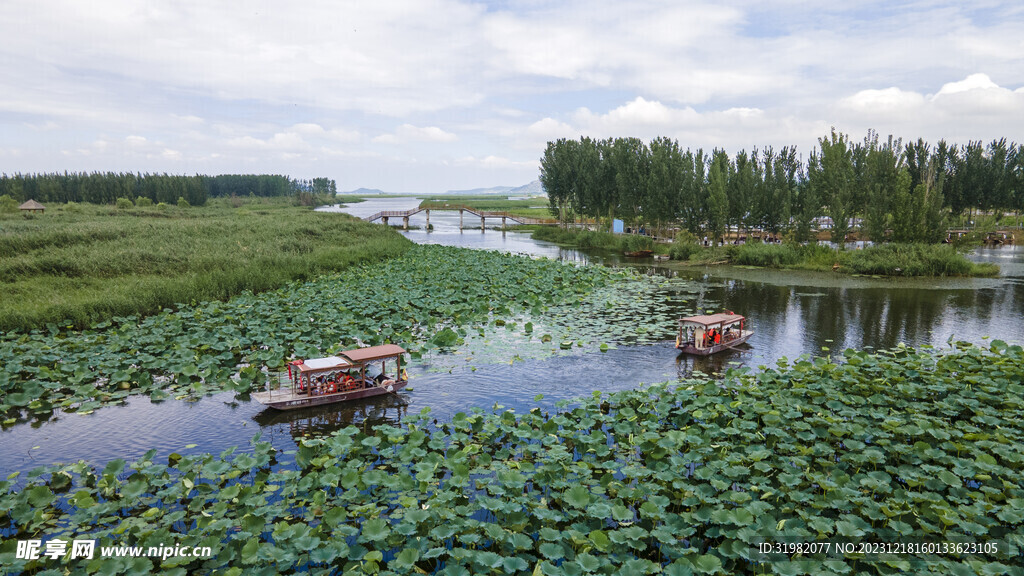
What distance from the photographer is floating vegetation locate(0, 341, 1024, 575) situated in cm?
619

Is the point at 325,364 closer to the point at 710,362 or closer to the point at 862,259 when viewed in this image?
the point at 710,362

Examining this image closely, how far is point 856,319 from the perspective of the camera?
71.3 ft

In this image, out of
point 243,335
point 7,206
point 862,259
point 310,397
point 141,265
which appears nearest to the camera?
point 310,397

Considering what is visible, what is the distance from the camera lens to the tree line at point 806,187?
3819 centimetres

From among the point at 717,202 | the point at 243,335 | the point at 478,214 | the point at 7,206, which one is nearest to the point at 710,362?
the point at 243,335

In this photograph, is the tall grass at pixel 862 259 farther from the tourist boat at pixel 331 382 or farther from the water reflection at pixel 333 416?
the water reflection at pixel 333 416

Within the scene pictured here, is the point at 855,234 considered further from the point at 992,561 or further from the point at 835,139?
the point at 992,561

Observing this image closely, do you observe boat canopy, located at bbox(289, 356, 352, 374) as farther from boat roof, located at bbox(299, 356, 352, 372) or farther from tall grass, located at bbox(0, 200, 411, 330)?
tall grass, located at bbox(0, 200, 411, 330)

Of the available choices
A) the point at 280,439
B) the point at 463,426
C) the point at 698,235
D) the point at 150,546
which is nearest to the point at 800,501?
the point at 463,426

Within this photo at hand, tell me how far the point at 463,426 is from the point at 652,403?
154 inches

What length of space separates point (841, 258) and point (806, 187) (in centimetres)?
901

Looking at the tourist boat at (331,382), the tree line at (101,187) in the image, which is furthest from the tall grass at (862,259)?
the tree line at (101,187)

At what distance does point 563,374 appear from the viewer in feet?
47.6

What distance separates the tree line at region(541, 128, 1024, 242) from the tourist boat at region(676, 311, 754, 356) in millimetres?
25532
